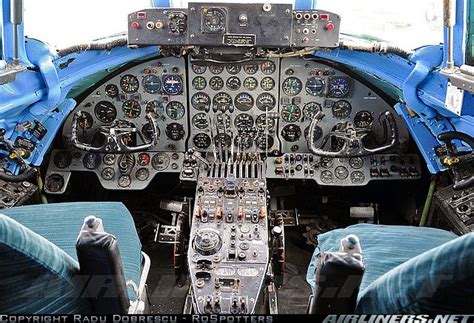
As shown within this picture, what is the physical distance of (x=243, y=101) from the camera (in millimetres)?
4781

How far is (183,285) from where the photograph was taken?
400 centimetres

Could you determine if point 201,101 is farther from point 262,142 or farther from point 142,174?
point 142,174

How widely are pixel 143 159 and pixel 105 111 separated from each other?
535 millimetres

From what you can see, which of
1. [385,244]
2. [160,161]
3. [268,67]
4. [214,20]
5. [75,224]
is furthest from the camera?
[160,161]

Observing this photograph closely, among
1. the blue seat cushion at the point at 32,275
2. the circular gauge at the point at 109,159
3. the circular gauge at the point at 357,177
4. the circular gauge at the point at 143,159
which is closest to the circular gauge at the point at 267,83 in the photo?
the circular gauge at the point at 357,177

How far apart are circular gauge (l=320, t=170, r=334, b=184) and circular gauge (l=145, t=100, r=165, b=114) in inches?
59.8

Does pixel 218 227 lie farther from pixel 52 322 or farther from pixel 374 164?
pixel 52 322

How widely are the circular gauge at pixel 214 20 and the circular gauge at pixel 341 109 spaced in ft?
4.88

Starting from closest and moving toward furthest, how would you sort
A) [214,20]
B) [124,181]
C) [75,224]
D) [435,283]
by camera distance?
[435,283]
[75,224]
[214,20]
[124,181]

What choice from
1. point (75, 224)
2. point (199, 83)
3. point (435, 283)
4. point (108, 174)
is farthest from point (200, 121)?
point (435, 283)

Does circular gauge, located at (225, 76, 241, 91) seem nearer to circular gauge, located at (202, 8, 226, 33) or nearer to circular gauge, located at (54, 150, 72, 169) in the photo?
circular gauge, located at (202, 8, 226, 33)

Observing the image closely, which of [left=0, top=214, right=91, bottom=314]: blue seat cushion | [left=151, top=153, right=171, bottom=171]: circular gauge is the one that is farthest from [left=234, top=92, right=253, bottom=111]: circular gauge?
[left=0, top=214, right=91, bottom=314]: blue seat cushion

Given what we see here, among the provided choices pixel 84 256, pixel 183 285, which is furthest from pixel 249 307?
pixel 84 256

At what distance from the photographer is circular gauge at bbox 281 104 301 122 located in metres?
4.79
